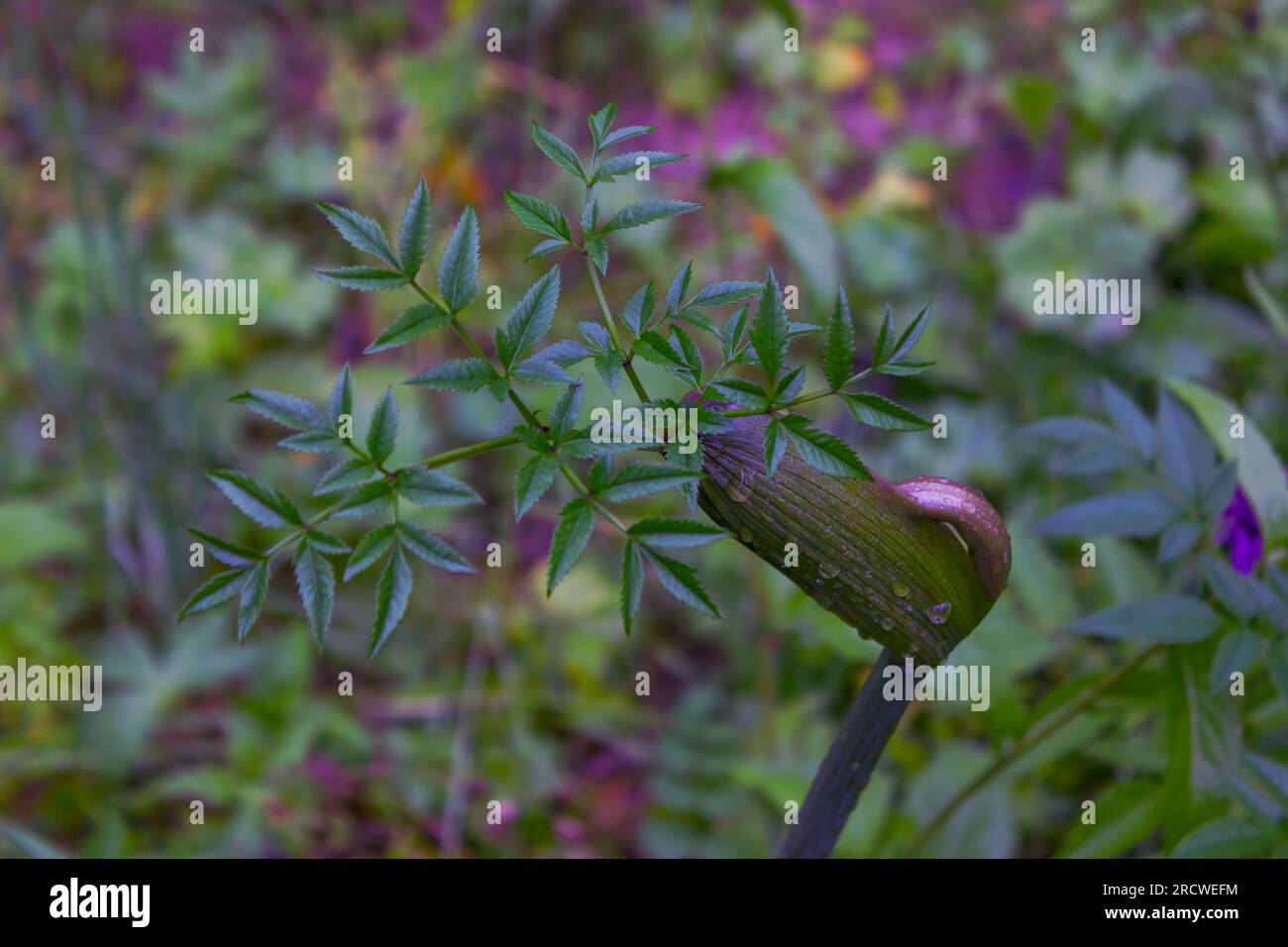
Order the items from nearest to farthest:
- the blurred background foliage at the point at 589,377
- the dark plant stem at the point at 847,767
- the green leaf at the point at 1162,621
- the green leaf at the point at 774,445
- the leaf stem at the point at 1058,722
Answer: the green leaf at the point at 774,445 → the dark plant stem at the point at 847,767 → the green leaf at the point at 1162,621 → the leaf stem at the point at 1058,722 → the blurred background foliage at the point at 589,377

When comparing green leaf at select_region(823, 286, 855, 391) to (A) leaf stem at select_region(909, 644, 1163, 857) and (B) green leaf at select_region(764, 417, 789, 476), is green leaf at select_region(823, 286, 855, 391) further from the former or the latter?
(A) leaf stem at select_region(909, 644, 1163, 857)

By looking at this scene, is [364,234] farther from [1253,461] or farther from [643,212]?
[1253,461]

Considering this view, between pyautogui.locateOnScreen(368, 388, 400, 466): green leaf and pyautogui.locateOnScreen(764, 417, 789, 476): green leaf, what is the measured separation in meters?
0.25

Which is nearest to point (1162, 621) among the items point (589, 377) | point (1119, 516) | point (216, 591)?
point (1119, 516)

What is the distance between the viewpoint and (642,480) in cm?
72

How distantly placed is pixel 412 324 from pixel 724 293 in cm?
21

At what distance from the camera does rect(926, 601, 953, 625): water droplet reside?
0.77 metres

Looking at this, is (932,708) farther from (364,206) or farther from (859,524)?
(364,206)

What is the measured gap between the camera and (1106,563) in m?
1.44

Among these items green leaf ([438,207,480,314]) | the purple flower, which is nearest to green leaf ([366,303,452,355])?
green leaf ([438,207,480,314])

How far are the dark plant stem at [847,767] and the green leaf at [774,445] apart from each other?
20 cm

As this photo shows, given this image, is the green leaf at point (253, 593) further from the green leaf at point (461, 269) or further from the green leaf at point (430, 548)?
the green leaf at point (461, 269)

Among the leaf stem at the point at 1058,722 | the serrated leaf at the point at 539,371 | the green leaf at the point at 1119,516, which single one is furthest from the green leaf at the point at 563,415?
the leaf stem at the point at 1058,722

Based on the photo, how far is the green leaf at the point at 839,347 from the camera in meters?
0.73
